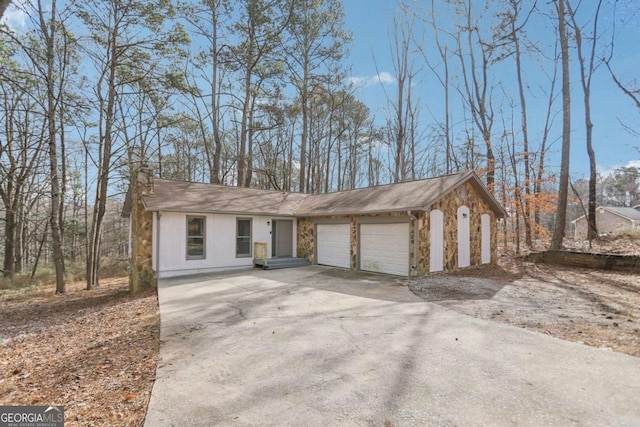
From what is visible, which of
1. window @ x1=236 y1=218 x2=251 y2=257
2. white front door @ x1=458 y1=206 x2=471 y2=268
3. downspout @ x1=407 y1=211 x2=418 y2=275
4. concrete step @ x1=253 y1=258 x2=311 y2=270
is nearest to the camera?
downspout @ x1=407 y1=211 x2=418 y2=275

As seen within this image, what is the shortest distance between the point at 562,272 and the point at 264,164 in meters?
19.1

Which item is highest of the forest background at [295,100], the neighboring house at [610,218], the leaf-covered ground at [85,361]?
the forest background at [295,100]

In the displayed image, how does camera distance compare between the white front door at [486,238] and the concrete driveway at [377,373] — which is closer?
the concrete driveway at [377,373]

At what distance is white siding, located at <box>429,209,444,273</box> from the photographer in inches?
399

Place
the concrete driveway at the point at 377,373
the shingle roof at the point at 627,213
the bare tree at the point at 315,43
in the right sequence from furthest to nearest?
the shingle roof at the point at 627,213
the bare tree at the point at 315,43
the concrete driveway at the point at 377,373

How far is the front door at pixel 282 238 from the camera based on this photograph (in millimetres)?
13539

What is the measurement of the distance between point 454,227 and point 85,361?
33.7ft

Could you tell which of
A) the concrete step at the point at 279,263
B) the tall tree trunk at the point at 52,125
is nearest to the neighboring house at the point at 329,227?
the concrete step at the point at 279,263

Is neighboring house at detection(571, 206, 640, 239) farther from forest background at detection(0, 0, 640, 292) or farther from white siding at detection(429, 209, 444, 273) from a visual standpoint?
white siding at detection(429, 209, 444, 273)

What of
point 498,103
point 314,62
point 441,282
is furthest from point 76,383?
point 498,103

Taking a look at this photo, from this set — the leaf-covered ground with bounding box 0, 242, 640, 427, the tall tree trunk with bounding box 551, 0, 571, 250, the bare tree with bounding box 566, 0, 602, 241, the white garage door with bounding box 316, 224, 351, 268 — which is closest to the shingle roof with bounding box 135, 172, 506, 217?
the white garage door with bounding box 316, 224, 351, 268

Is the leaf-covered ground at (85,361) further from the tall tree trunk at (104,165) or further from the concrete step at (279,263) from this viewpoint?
the tall tree trunk at (104,165)

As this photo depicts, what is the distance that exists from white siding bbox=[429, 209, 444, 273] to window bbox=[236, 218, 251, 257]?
21.6 feet

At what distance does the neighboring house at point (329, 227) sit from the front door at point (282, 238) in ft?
0.14
